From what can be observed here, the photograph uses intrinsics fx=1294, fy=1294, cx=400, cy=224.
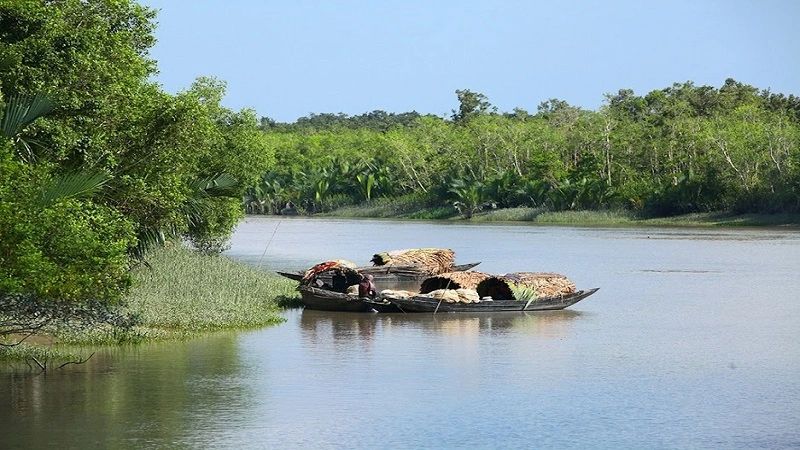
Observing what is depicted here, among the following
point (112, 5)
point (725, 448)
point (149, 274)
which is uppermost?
point (112, 5)

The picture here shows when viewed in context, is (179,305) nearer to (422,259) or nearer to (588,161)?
(422,259)

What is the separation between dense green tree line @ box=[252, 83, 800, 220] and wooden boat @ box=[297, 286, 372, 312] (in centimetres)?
4443

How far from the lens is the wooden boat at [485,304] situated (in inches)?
997

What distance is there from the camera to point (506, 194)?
8250 centimetres

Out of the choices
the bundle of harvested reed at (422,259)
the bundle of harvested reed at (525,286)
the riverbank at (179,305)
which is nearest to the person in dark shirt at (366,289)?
the riverbank at (179,305)

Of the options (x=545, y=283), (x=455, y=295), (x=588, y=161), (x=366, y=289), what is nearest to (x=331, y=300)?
(x=366, y=289)

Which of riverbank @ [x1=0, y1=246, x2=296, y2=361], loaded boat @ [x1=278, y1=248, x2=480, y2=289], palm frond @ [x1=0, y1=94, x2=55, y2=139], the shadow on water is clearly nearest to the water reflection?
riverbank @ [x1=0, y1=246, x2=296, y2=361]

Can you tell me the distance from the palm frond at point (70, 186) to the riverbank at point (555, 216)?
55.8 meters

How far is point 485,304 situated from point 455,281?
1.08 metres

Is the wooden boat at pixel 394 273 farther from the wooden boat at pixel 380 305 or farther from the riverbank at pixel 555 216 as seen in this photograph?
the riverbank at pixel 555 216

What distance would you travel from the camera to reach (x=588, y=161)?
76500 millimetres

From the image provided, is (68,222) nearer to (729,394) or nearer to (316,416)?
(316,416)

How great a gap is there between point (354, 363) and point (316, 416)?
410 centimetres

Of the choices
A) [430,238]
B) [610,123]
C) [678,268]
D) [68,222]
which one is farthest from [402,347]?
[610,123]
